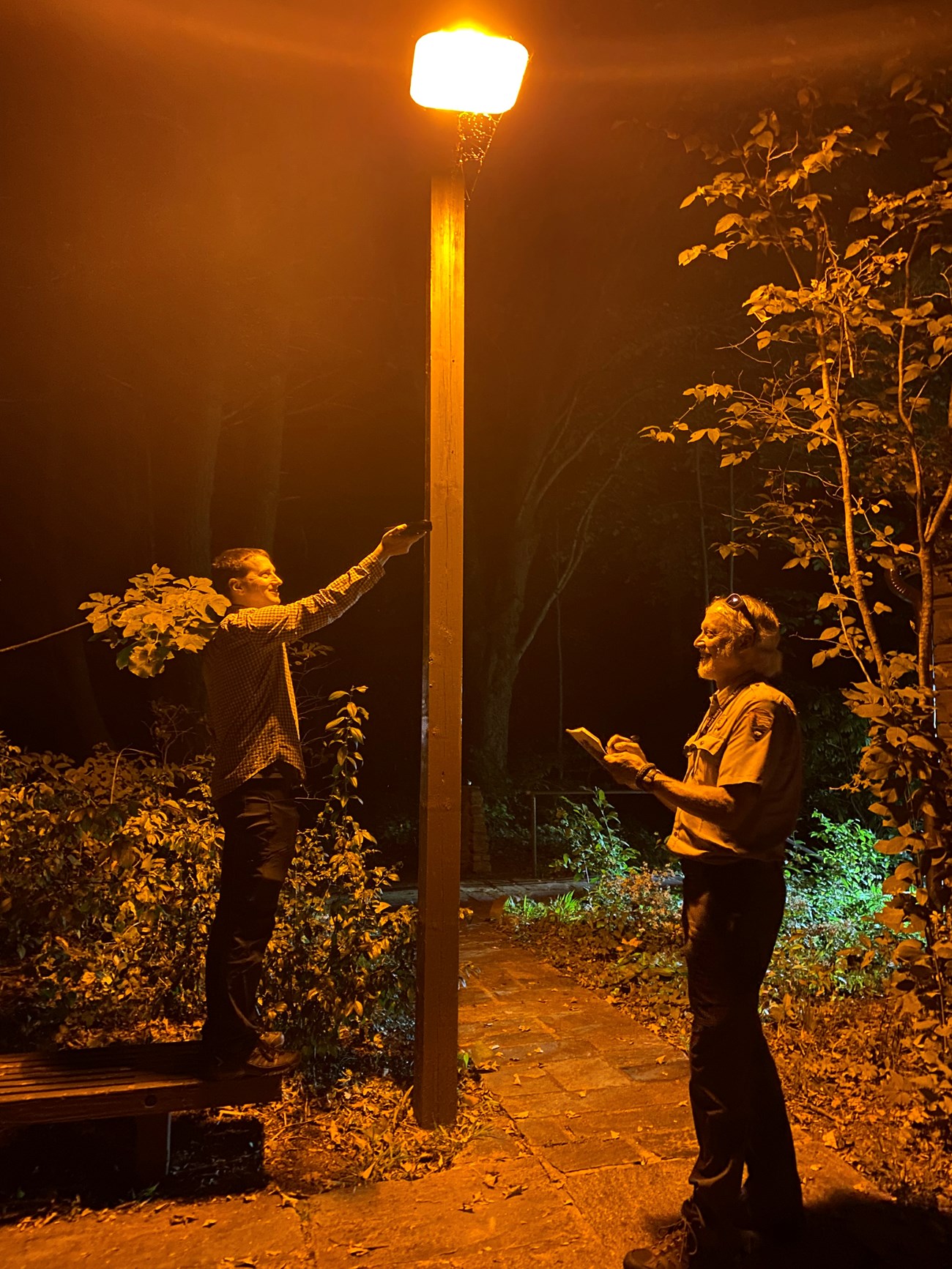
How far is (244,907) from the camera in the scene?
361 cm

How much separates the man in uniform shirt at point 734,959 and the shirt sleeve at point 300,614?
130cm

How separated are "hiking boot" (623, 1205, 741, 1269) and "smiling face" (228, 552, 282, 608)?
2.57 metres

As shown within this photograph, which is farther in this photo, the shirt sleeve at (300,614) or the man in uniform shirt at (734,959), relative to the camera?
the shirt sleeve at (300,614)

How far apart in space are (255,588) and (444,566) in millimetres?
788

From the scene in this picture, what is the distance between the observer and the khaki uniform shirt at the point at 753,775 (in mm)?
2805

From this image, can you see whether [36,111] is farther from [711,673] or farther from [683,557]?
[683,557]

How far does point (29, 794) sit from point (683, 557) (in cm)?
1859

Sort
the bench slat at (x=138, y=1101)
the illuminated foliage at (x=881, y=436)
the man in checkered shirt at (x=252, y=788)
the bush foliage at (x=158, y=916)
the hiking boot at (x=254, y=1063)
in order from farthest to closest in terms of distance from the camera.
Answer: the bush foliage at (x=158, y=916)
the illuminated foliage at (x=881, y=436)
the man in checkered shirt at (x=252, y=788)
the hiking boot at (x=254, y=1063)
the bench slat at (x=138, y=1101)

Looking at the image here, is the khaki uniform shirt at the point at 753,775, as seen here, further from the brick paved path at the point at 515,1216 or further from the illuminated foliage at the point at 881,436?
the brick paved path at the point at 515,1216

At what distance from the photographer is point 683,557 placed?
2197 cm

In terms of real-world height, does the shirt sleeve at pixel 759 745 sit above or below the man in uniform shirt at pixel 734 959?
above

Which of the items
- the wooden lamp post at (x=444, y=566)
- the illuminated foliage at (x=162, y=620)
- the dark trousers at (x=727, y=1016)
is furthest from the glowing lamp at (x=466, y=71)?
the dark trousers at (x=727, y=1016)

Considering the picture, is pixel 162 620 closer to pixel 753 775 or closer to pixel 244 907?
pixel 244 907

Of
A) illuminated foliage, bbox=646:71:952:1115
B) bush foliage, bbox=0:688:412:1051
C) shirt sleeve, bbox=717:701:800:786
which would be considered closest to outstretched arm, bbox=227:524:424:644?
bush foliage, bbox=0:688:412:1051
